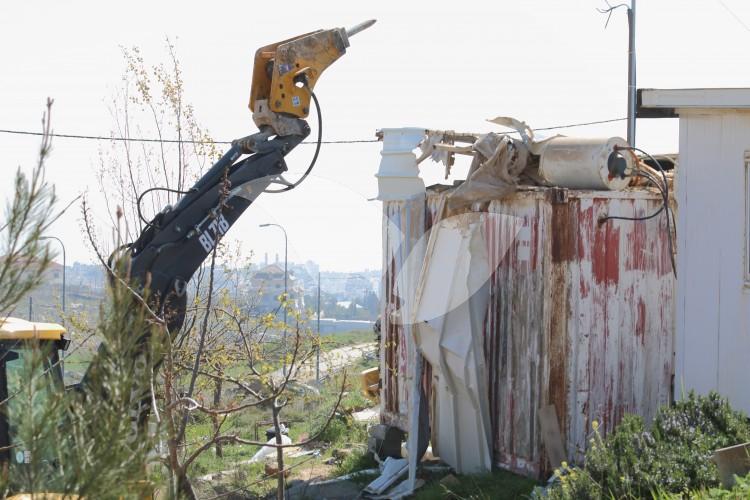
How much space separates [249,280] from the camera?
45.7ft

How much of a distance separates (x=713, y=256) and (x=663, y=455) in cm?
248

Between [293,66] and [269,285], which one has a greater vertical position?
[293,66]

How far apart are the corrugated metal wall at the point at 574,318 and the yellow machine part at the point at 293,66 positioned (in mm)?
2140

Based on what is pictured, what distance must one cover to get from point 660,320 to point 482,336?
1850 millimetres

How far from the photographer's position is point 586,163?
29.5 feet

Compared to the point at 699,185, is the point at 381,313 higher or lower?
lower

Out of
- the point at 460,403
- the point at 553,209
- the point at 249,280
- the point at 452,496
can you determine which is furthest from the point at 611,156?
the point at 249,280

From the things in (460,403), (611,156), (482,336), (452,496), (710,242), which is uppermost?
Answer: (611,156)

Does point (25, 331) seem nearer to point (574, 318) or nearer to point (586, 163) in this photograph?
point (574, 318)

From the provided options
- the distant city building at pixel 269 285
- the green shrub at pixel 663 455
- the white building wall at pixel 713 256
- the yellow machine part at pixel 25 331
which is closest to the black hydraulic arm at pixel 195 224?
the yellow machine part at pixel 25 331

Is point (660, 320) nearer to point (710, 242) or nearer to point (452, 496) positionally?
point (710, 242)

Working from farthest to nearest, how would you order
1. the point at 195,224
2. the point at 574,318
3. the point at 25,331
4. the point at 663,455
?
the point at 574,318, the point at 195,224, the point at 25,331, the point at 663,455

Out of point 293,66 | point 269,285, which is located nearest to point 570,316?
point 293,66

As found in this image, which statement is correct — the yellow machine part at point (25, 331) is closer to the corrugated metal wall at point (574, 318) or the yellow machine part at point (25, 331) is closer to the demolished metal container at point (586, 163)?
the corrugated metal wall at point (574, 318)
